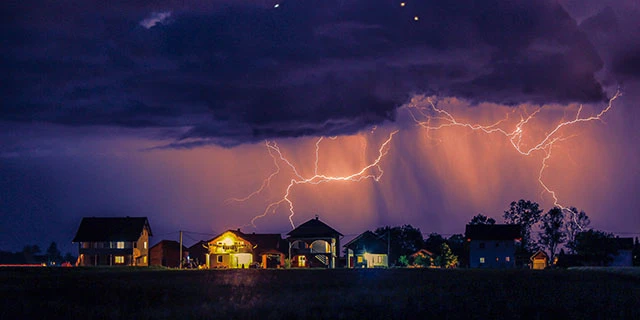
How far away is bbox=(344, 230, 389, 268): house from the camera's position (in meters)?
129

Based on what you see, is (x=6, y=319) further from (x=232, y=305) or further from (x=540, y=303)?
(x=540, y=303)

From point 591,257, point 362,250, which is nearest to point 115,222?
point 362,250

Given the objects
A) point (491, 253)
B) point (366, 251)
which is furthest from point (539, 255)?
point (366, 251)

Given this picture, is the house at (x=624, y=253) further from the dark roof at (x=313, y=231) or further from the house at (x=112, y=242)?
the house at (x=112, y=242)

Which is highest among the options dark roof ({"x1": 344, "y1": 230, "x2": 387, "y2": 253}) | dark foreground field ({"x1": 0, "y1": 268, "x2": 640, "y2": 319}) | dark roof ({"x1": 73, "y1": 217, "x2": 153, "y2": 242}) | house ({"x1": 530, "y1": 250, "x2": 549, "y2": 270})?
dark roof ({"x1": 73, "y1": 217, "x2": 153, "y2": 242})

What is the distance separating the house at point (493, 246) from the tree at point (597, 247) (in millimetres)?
10838

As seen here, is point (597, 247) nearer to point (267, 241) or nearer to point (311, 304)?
point (267, 241)

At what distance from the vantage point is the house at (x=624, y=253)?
13838cm

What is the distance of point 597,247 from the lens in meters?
124

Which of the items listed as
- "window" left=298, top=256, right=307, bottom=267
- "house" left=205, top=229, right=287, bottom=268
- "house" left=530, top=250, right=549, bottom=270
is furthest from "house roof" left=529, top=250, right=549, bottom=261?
"house" left=205, top=229, right=287, bottom=268

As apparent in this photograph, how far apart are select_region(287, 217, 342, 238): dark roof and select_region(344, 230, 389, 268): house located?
502 cm

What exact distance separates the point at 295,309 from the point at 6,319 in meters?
7.89

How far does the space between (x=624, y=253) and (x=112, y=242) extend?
8395cm

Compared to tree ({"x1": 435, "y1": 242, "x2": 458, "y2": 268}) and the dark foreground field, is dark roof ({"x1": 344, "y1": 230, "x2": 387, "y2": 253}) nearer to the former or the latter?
tree ({"x1": 435, "y1": 242, "x2": 458, "y2": 268})
